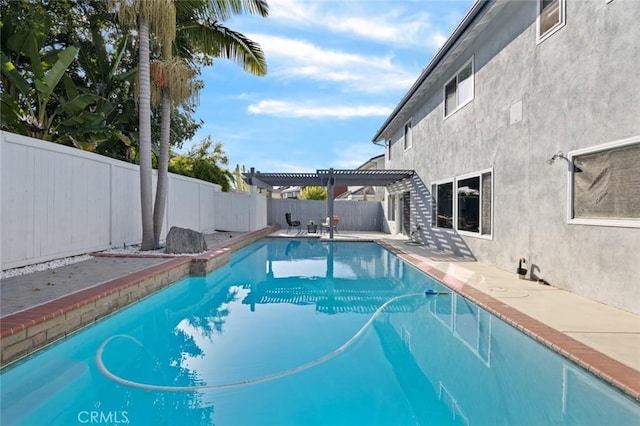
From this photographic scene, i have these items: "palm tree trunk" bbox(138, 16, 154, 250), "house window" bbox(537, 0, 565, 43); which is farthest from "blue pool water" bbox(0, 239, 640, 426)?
"house window" bbox(537, 0, 565, 43)

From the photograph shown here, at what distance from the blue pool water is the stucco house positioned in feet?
7.27

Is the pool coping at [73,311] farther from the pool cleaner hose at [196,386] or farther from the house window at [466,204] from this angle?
the house window at [466,204]

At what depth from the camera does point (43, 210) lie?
7.22 meters

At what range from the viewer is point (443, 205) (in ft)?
41.0

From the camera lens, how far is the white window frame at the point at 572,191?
5184mm

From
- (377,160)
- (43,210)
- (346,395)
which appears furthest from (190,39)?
(377,160)

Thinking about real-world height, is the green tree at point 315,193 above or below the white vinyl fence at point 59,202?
above

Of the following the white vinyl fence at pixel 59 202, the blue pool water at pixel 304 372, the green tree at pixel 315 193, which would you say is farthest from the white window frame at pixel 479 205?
the green tree at pixel 315 193

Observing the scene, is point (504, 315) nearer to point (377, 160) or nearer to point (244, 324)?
point (244, 324)

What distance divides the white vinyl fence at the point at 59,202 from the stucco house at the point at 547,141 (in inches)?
395

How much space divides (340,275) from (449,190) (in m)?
5.06

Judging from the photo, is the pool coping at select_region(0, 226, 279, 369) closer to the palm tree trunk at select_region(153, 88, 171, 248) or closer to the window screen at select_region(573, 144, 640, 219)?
the palm tree trunk at select_region(153, 88, 171, 248)

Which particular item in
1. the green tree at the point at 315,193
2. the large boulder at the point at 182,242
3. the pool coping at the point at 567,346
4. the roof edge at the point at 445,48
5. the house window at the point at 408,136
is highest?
the roof edge at the point at 445,48

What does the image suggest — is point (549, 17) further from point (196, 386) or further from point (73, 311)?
point (73, 311)
